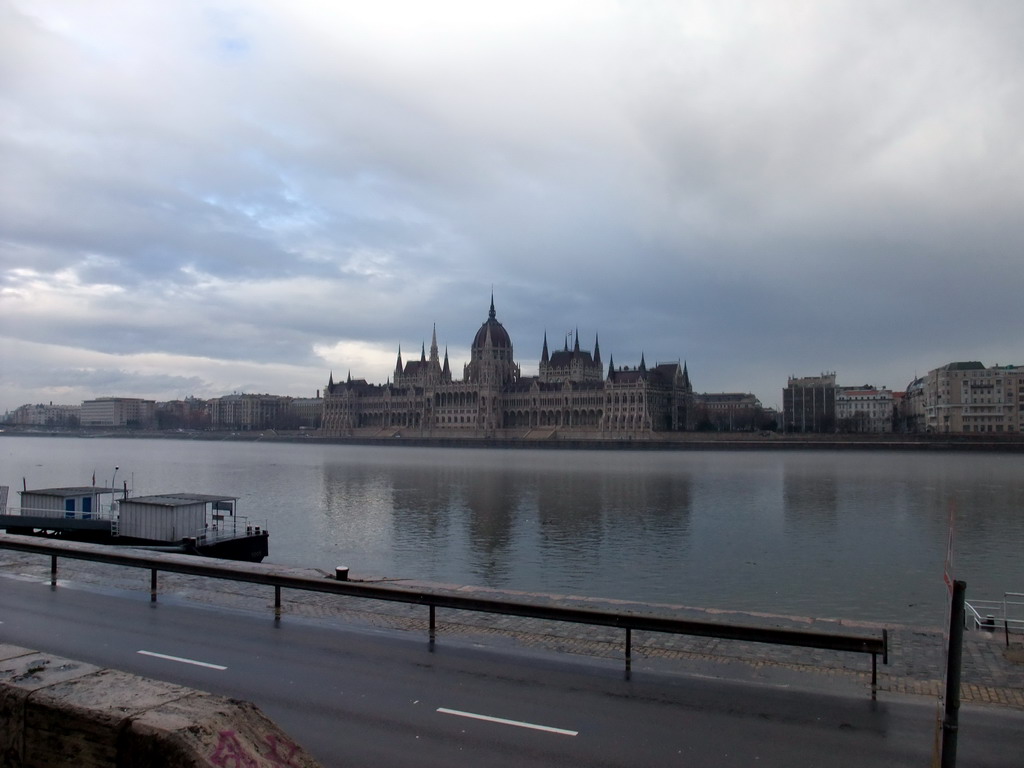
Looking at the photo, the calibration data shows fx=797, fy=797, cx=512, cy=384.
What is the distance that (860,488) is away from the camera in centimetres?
5306

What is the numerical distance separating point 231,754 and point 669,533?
29.9m

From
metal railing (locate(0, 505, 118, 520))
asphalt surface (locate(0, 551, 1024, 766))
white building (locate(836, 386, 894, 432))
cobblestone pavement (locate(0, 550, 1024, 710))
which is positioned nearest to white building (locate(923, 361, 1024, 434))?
white building (locate(836, 386, 894, 432))

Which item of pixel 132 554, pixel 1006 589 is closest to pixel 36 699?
pixel 132 554

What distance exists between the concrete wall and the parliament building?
143 metres

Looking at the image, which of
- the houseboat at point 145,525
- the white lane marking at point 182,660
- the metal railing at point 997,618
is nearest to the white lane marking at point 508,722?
the white lane marking at point 182,660

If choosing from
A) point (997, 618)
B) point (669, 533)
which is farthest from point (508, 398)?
point (997, 618)

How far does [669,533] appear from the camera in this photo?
104 feet

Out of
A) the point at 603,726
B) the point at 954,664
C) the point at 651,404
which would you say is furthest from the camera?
the point at 651,404

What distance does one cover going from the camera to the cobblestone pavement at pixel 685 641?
29.4 ft

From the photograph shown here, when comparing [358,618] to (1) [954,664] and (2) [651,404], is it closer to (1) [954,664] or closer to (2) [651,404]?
(1) [954,664]

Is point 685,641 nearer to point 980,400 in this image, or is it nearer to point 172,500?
point 172,500

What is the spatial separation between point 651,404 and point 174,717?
156 metres

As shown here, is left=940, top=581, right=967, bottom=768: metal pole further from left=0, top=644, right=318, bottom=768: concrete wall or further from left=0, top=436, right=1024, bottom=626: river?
left=0, top=436, right=1024, bottom=626: river

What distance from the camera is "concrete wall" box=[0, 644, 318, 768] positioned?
2912mm
